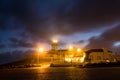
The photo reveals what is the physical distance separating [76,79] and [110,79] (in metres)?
10.9

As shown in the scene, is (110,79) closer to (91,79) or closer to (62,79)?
(91,79)

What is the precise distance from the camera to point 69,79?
309 feet

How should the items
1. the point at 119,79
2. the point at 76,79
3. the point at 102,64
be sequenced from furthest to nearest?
the point at 102,64, the point at 76,79, the point at 119,79

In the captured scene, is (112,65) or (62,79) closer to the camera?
(62,79)

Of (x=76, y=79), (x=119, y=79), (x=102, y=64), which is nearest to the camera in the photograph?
(x=119, y=79)

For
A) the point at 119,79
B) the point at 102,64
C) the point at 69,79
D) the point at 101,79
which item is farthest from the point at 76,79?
the point at 102,64

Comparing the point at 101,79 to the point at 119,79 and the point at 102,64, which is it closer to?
the point at 119,79

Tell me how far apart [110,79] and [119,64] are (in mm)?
113610


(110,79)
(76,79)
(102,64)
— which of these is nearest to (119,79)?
(110,79)

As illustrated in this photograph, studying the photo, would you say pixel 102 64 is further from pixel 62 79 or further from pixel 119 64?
pixel 62 79

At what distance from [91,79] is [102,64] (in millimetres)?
107679

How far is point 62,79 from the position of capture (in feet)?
309

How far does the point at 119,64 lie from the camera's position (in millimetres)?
199500

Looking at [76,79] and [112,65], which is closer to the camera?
[76,79]
